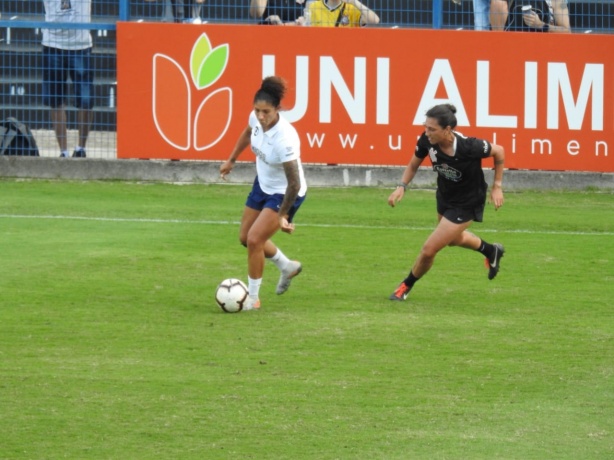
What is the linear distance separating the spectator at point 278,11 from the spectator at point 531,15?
251 centimetres

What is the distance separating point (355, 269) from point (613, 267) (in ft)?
7.83

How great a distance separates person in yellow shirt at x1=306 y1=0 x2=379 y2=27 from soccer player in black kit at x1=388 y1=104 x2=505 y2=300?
696 cm

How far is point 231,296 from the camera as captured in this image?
10805 mm

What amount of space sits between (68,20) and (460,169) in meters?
8.74

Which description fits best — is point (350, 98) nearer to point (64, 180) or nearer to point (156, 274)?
point (64, 180)

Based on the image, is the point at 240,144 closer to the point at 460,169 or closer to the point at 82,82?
the point at 460,169

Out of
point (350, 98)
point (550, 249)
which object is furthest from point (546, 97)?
point (550, 249)

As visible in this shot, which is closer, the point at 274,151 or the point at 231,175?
the point at 274,151

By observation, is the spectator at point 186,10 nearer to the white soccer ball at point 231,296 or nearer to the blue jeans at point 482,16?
the blue jeans at point 482,16

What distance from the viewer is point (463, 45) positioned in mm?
17969

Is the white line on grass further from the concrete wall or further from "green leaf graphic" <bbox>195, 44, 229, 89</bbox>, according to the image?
"green leaf graphic" <bbox>195, 44, 229, 89</bbox>

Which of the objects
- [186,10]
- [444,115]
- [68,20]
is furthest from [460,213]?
[68,20]

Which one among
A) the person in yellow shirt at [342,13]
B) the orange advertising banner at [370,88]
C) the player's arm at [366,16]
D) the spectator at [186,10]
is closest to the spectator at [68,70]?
the orange advertising banner at [370,88]

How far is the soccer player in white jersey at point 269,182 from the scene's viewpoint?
421 inches
